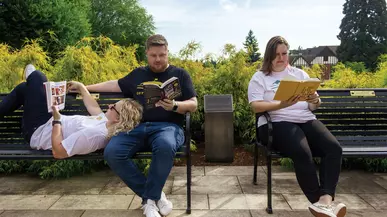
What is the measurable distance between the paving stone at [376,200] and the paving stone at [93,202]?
90.4 inches

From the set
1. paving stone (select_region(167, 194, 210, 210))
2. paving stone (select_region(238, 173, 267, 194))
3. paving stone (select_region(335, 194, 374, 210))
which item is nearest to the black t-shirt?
paving stone (select_region(167, 194, 210, 210))

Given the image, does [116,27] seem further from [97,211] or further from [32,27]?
[97,211]

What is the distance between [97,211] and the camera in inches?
123

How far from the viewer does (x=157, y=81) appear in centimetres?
342

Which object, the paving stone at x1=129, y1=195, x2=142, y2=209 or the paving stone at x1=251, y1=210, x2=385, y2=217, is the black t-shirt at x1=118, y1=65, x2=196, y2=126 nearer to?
the paving stone at x1=129, y1=195, x2=142, y2=209

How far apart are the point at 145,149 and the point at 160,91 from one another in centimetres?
61

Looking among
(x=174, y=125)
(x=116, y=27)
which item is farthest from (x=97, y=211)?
(x=116, y=27)

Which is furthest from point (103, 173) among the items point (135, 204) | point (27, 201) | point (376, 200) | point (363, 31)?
point (363, 31)

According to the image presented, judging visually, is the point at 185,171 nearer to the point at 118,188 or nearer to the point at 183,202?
the point at 118,188

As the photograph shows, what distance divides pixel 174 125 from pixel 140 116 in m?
0.33

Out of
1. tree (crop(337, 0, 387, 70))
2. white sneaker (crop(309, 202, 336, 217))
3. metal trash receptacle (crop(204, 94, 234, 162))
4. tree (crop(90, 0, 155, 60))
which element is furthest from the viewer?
tree (crop(337, 0, 387, 70))

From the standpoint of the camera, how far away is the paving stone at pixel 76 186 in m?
3.68

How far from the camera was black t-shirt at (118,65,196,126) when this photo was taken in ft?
10.9

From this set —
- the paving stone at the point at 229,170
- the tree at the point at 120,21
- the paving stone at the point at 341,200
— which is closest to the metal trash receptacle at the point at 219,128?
the paving stone at the point at 229,170
